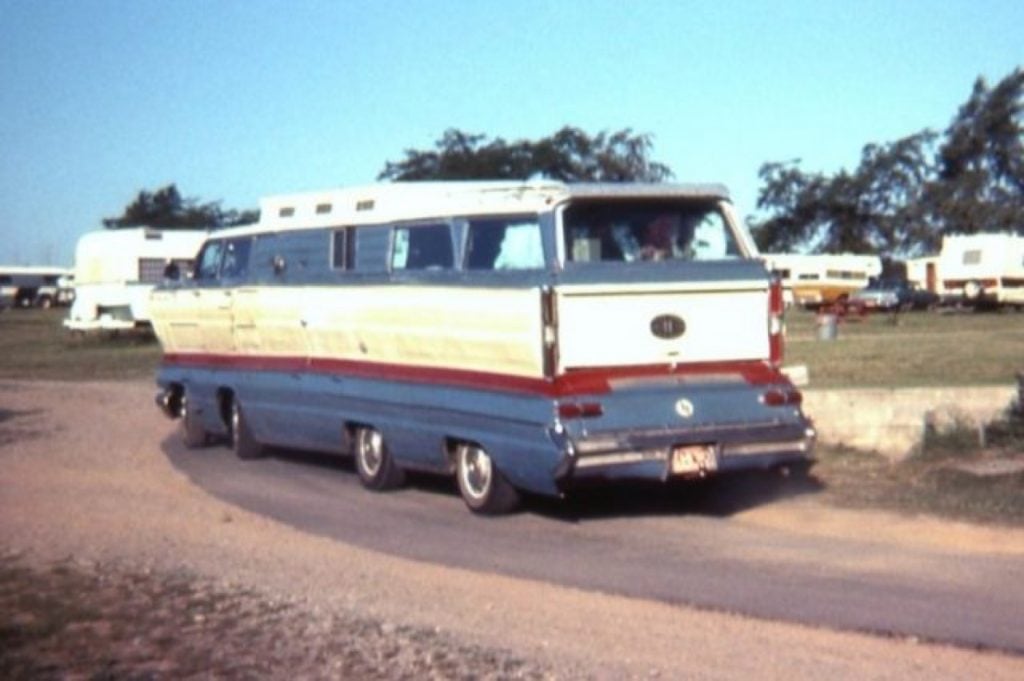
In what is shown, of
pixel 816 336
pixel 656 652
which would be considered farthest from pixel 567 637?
pixel 816 336

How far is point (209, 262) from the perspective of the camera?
19578 millimetres

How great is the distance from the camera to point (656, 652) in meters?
8.76

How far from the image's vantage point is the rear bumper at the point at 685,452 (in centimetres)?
1281

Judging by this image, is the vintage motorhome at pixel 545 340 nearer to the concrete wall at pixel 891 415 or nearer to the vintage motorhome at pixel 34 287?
the concrete wall at pixel 891 415

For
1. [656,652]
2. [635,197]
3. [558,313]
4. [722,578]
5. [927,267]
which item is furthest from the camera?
[927,267]

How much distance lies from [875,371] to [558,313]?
48.3 ft

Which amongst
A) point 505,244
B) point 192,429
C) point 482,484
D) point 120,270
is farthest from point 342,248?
point 120,270

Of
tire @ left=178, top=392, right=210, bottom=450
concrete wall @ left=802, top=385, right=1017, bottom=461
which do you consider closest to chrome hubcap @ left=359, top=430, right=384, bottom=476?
tire @ left=178, top=392, right=210, bottom=450

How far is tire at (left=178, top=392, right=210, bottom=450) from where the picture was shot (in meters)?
19.8

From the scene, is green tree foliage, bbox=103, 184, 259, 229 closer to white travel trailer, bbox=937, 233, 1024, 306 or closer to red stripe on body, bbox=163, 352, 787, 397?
white travel trailer, bbox=937, 233, 1024, 306

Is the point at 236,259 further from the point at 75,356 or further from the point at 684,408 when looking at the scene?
the point at 75,356

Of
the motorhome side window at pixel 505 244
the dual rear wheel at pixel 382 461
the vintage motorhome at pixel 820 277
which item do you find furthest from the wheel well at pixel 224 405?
the vintage motorhome at pixel 820 277

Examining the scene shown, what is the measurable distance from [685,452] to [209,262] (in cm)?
813

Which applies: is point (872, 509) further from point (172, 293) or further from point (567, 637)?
point (172, 293)
